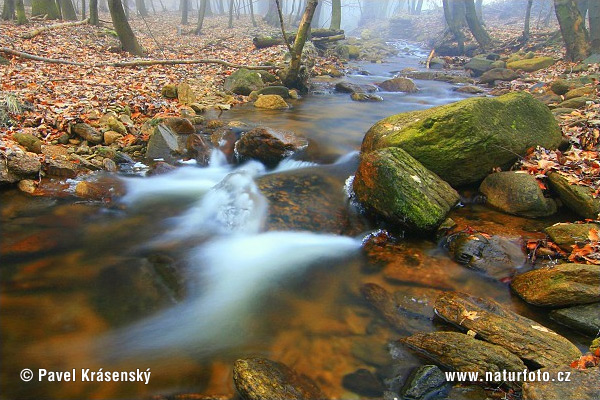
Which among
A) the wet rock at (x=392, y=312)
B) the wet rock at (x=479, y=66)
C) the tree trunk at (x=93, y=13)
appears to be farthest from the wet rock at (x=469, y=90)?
the tree trunk at (x=93, y=13)

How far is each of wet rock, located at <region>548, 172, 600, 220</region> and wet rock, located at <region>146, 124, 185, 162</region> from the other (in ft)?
21.8

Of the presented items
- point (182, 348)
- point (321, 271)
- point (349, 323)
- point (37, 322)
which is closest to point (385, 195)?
point (321, 271)

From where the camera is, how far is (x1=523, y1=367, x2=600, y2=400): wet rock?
2.33 meters

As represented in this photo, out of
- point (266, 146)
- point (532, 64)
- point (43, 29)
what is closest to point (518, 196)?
point (266, 146)

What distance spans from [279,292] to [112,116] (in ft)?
18.8

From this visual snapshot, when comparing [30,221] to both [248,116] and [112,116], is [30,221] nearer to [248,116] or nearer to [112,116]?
[112,116]

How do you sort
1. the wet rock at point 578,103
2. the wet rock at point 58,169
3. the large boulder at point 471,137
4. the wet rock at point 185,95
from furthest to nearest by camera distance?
the wet rock at point 185,95 < the wet rock at point 578,103 < the wet rock at point 58,169 < the large boulder at point 471,137

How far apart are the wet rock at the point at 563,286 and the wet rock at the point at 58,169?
6.65 meters

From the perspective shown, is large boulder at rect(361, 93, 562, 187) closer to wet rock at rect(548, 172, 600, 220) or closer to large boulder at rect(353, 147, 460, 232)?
large boulder at rect(353, 147, 460, 232)

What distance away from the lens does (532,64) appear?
16.2 metres

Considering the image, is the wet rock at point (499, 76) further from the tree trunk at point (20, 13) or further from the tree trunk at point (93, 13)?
the tree trunk at point (20, 13)

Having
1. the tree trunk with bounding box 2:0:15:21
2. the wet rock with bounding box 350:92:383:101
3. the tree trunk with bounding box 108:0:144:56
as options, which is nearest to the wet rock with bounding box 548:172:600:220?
the wet rock with bounding box 350:92:383:101

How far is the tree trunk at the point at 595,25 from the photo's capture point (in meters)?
13.9

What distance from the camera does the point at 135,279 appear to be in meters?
4.30
